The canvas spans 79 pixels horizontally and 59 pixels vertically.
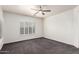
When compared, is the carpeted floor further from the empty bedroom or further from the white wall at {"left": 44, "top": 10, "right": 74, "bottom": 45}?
the white wall at {"left": 44, "top": 10, "right": 74, "bottom": 45}

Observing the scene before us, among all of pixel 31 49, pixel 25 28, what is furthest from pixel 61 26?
pixel 31 49

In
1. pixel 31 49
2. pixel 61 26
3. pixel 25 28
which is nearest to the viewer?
pixel 31 49

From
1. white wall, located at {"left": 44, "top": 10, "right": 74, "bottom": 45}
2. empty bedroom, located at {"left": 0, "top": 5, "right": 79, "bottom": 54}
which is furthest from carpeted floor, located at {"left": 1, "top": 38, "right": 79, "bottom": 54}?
white wall, located at {"left": 44, "top": 10, "right": 74, "bottom": 45}

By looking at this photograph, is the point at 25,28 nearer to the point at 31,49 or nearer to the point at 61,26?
the point at 31,49

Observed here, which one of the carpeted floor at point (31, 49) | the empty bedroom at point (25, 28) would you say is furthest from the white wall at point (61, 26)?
the carpeted floor at point (31, 49)

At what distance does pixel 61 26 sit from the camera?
3.26m

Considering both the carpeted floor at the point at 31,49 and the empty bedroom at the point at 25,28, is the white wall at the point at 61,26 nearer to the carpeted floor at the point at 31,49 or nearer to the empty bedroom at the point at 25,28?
the empty bedroom at the point at 25,28

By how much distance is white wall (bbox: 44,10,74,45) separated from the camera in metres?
2.86
